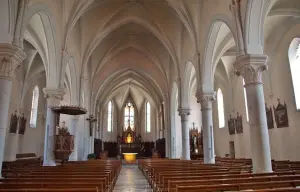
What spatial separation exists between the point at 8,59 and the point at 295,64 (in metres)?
15.4

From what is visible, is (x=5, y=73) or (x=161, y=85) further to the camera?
(x=161, y=85)

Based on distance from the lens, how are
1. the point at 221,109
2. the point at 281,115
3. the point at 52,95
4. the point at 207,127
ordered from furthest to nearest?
the point at 221,109 < the point at 281,115 < the point at 207,127 < the point at 52,95

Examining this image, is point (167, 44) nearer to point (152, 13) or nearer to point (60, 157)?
point (152, 13)

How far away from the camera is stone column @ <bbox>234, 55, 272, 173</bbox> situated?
802 cm

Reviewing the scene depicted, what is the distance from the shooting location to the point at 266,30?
16.5 m

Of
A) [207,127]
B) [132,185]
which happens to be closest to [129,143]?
[207,127]

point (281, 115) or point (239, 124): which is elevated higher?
point (281, 115)

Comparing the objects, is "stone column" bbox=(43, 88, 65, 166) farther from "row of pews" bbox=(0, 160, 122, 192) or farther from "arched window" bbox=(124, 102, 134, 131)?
"arched window" bbox=(124, 102, 134, 131)

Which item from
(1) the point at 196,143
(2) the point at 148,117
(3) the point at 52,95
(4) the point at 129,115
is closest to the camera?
(3) the point at 52,95

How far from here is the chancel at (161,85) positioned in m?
7.48

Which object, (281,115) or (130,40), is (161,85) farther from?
(281,115)

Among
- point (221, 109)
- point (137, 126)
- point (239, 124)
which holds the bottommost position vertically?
point (239, 124)

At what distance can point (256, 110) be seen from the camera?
8.37 meters

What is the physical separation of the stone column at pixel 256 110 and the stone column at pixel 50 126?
896cm
